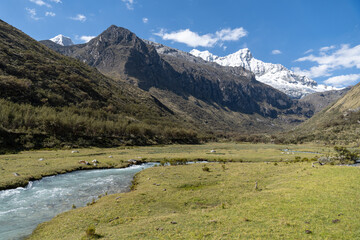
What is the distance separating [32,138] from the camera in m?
79.9

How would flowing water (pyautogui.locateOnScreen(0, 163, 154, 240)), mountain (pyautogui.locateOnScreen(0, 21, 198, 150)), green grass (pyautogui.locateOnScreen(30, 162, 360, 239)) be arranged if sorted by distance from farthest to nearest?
mountain (pyautogui.locateOnScreen(0, 21, 198, 150)) → flowing water (pyautogui.locateOnScreen(0, 163, 154, 240)) → green grass (pyautogui.locateOnScreen(30, 162, 360, 239))

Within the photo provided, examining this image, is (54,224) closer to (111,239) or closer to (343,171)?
(111,239)

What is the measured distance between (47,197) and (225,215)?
24.9m

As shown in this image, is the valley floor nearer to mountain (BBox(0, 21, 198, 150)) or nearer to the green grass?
the green grass

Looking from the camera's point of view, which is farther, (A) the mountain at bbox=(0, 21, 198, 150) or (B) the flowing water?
(A) the mountain at bbox=(0, 21, 198, 150)

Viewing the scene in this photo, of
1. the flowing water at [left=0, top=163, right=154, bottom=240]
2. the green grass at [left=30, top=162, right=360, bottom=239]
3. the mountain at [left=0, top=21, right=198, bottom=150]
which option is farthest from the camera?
the mountain at [left=0, top=21, right=198, bottom=150]

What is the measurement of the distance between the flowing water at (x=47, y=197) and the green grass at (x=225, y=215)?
8.22 feet

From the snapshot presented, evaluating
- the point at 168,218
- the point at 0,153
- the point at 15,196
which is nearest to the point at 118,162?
the point at 15,196

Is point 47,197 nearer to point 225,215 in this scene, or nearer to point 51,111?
point 225,215

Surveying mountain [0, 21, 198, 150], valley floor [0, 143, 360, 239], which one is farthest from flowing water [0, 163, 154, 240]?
mountain [0, 21, 198, 150]

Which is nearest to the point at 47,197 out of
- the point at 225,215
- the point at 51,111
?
the point at 225,215

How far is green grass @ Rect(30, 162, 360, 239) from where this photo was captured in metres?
14.4

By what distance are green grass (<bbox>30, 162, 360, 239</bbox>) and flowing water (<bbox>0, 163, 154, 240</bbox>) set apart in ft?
8.22

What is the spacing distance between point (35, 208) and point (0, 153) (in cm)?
5272
